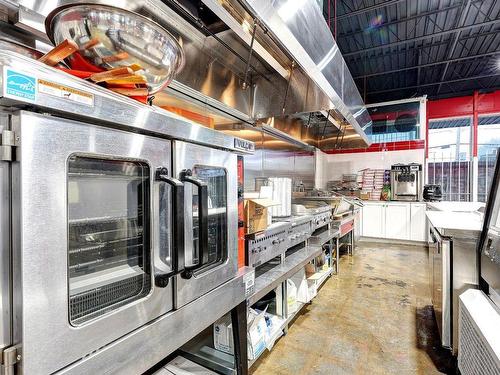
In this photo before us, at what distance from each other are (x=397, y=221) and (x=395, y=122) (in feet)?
8.82

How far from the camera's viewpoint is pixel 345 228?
471cm

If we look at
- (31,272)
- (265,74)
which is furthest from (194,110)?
(31,272)

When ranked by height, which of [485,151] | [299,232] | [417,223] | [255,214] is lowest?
[417,223]

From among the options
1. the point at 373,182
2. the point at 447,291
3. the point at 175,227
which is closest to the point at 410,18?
the point at 373,182

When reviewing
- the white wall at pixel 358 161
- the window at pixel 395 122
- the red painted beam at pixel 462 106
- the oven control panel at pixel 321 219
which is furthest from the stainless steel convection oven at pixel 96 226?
the red painted beam at pixel 462 106

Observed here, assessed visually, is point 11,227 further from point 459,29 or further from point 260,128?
point 459,29

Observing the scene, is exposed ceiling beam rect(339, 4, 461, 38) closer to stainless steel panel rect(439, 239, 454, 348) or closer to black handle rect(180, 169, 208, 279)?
stainless steel panel rect(439, 239, 454, 348)

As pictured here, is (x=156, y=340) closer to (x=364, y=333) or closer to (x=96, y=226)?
(x=96, y=226)

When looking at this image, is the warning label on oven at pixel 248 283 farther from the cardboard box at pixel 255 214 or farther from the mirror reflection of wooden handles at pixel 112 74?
the mirror reflection of wooden handles at pixel 112 74

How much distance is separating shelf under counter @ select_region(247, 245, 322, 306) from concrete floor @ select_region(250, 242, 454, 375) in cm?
59

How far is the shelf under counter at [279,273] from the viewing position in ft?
6.32

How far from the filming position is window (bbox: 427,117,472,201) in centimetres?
672

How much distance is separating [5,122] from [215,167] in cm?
78

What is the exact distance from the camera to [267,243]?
2090 millimetres
